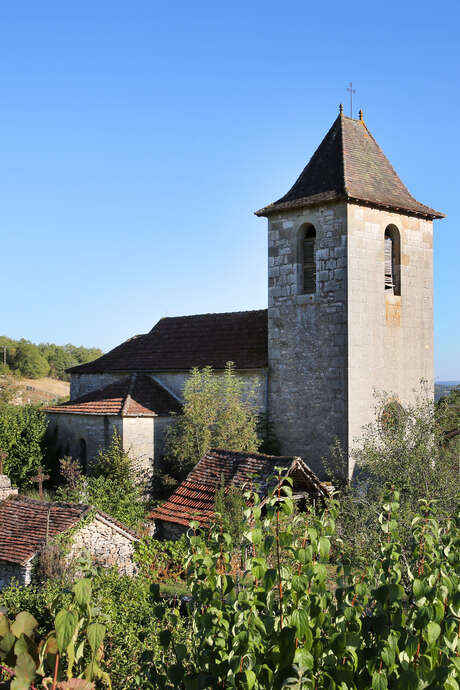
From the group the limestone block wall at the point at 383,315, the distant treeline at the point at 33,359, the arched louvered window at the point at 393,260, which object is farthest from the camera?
the distant treeline at the point at 33,359

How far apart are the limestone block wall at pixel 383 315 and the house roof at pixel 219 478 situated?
11.1ft

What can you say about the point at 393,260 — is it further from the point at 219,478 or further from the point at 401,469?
the point at 219,478

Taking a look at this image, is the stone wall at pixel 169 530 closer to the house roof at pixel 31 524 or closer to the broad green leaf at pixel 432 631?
the house roof at pixel 31 524

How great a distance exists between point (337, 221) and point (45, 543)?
11.2 metres

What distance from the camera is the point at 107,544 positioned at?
12.2 m

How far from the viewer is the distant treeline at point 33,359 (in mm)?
58156

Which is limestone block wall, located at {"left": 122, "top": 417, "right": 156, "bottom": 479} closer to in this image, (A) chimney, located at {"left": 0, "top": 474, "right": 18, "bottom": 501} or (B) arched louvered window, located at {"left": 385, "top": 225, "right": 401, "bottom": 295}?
(A) chimney, located at {"left": 0, "top": 474, "right": 18, "bottom": 501}

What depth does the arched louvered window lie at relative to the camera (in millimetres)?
18609

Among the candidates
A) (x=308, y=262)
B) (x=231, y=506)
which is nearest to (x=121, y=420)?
(x=231, y=506)

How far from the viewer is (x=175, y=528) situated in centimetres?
1355

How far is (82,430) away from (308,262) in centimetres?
875

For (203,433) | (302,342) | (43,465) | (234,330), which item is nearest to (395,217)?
(302,342)

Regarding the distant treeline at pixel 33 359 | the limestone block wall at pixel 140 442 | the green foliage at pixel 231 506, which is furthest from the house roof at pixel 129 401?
the distant treeline at pixel 33 359

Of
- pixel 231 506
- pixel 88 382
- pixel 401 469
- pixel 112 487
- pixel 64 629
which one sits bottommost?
pixel 112 487
